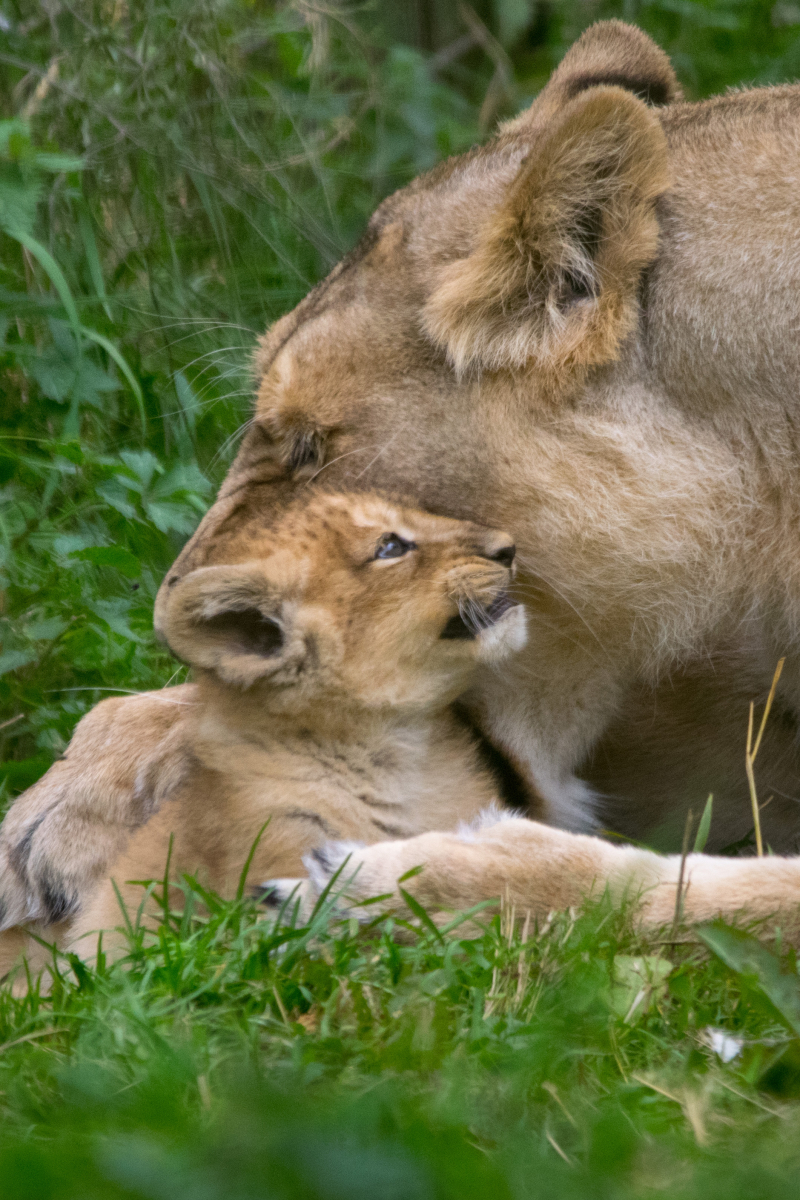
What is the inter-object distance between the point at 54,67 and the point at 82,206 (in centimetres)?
49

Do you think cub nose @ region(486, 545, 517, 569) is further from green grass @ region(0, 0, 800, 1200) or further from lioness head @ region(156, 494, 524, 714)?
green grass @ region(0, 0, 800, 1200)

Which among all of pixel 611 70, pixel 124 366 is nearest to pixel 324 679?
pixel 611 70

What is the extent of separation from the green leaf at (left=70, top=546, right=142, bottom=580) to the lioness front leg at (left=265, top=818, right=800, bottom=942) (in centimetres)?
137

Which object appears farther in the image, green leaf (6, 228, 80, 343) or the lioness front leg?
green leaf (6, 228, 80, 343)

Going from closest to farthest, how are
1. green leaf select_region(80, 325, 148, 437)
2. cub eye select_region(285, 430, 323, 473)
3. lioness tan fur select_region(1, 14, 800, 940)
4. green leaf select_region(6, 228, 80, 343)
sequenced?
lioness tan fur select_region(1, 14, 800, 940) < cub eye select_region(285, 430, 323, 473) < green leaf select_region(6, 228, 80, 343) < green leaf select_region(80, 325, 148, 437)

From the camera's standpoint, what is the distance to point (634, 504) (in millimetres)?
2709

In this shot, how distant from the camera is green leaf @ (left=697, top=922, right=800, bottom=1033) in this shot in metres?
1.95

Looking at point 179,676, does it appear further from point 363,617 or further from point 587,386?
point 587,386

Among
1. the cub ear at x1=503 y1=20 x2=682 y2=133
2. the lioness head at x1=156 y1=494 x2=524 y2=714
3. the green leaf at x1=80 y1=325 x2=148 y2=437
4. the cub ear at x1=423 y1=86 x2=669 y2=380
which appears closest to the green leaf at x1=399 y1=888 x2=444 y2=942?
the lioness head at x1=156 y1=494 x2=524 y2=714

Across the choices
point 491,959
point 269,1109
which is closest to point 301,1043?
point 491,959

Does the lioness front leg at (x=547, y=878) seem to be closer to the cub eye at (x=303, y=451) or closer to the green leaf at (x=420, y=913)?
the green leaf at (x=420, y=913)

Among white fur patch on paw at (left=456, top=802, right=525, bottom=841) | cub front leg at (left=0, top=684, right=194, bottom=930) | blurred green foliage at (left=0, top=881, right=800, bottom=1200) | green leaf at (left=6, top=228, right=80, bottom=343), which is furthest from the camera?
green leaf at (left=6, top=228, right=80, bottom=343)

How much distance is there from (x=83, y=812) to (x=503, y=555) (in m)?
1.17

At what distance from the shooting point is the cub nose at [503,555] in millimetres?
2672
